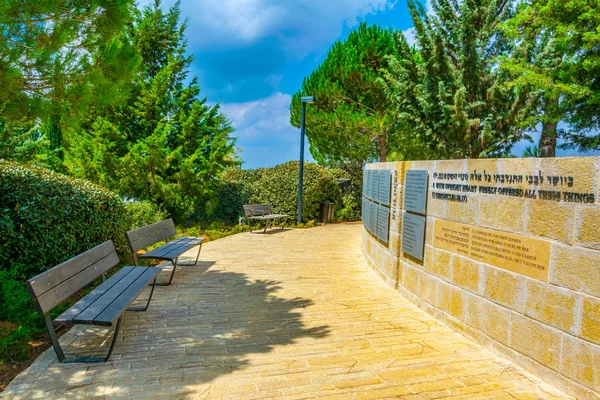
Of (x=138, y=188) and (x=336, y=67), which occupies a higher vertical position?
(x=336, y=67)

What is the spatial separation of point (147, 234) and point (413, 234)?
427 cm

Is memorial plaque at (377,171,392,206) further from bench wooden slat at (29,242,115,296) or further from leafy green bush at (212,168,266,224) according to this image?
leafy green bush at (212,168,266,224)

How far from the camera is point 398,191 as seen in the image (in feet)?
20.4

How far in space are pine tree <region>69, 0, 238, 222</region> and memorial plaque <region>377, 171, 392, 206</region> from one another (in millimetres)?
7630

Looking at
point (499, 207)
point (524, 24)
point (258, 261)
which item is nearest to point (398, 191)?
point (499, 207)

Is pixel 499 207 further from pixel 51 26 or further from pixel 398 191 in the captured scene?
pixel 51 26

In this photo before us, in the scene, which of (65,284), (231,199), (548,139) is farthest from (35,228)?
(548,139)

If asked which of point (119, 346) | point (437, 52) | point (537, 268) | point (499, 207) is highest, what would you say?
point (437, 52)

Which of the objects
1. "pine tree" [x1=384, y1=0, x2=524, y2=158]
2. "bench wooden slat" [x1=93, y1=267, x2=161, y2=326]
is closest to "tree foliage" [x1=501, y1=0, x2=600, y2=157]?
"pine tree" [x1=384, y1=0, x2=524, y2=158]

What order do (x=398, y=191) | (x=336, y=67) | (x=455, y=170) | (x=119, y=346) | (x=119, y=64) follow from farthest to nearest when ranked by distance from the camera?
(x=336, y=67) → (x=398, y=191) → (x=119, y=64) → (x=455, y=170) → (x=119, y=346)

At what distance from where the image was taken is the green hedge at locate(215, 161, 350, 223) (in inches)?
600

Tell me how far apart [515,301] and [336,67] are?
19.8 m

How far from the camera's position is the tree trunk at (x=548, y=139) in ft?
53.0

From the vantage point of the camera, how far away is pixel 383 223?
6.79 metres
